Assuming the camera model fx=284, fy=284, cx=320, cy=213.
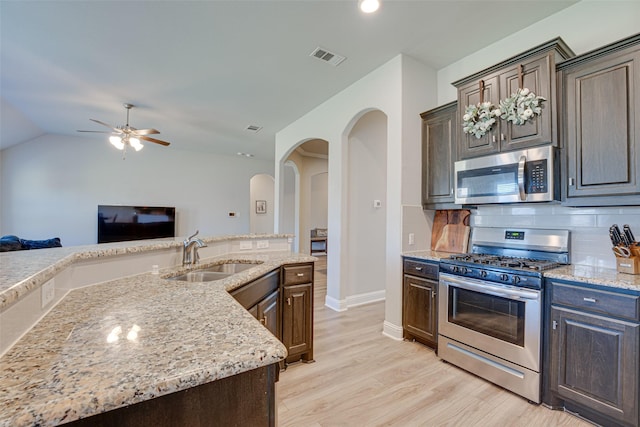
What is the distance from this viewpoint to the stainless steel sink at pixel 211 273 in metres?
2.02

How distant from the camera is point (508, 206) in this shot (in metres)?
A: 2.67

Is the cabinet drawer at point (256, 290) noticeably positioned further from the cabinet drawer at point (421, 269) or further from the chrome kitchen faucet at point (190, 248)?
the cabinet drawer at point (421, 269)

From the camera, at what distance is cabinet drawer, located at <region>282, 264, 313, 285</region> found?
94.7 inches

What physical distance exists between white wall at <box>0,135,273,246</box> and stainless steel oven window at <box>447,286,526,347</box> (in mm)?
6579

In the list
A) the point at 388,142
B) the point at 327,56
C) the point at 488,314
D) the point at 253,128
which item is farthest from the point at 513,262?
the point at 253,128

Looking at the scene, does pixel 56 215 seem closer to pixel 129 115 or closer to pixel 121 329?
pixel 129 115

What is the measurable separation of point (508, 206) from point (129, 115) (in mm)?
5620

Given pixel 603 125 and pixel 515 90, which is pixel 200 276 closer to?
pixel 515 90

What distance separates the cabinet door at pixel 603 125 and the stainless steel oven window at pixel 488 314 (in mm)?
959

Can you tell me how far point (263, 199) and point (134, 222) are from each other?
4325mm

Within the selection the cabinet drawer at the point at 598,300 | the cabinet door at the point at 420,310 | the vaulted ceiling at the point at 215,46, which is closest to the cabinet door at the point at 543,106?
the vaulted ceiling at the point at 215,46

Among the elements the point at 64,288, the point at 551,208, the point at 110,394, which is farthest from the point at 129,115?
the point at 551,208

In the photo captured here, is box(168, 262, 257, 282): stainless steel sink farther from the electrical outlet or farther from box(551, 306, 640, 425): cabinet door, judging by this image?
box(551, 306, 640, 425): cabinet door

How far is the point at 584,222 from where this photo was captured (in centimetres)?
223
